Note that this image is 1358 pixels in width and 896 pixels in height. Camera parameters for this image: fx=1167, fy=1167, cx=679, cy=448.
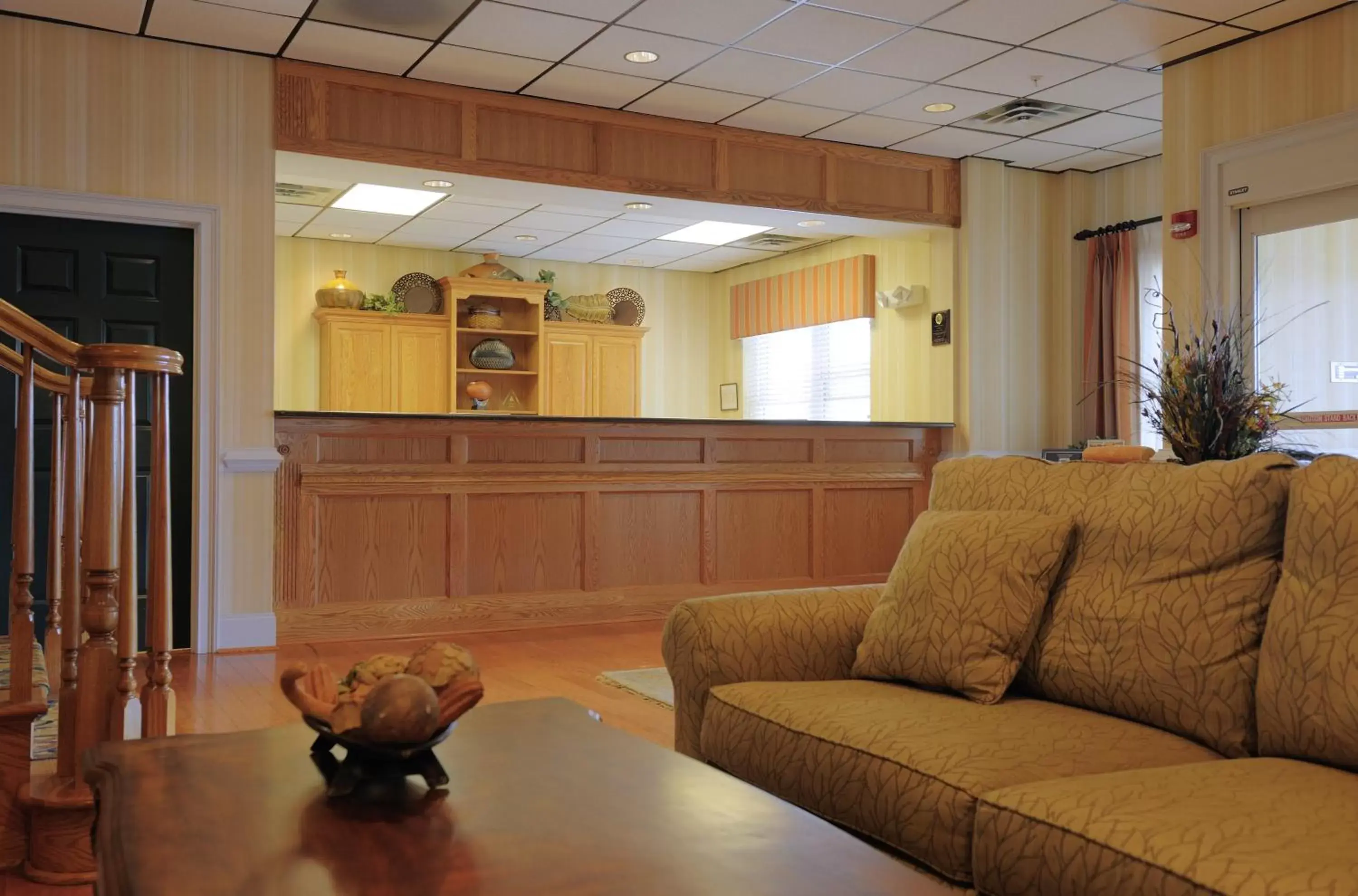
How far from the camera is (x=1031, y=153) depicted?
6.81m

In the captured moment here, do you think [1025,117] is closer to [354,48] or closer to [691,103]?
[691,103]

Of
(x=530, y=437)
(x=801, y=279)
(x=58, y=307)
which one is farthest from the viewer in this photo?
(x=801, y=279)

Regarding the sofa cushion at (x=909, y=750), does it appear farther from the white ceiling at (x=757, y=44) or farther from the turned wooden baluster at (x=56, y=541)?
the white ceiling at (x=757, y=44)

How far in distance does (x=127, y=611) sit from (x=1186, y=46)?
4.89 m

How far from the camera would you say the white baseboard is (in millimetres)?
5055

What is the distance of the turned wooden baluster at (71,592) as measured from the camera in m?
2.48

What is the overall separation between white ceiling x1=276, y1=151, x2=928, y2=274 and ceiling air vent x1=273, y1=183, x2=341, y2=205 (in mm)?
40

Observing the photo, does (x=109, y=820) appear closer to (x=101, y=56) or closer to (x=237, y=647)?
(x=237, y=647)

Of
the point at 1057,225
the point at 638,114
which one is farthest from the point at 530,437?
the point at 1057,225

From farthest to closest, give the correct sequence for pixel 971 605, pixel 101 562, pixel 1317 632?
pixel 101 562
pixel 971 605
pixel 1317 632

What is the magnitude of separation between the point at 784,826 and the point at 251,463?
14.1 feet

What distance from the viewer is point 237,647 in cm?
507

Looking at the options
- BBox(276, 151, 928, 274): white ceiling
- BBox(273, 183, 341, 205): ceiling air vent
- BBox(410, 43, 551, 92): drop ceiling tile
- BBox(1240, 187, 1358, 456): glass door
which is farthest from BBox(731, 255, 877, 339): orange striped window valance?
BBox(273, 183, 341, 205): ceiling air vent

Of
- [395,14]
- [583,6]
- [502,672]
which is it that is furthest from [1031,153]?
[502,672]
